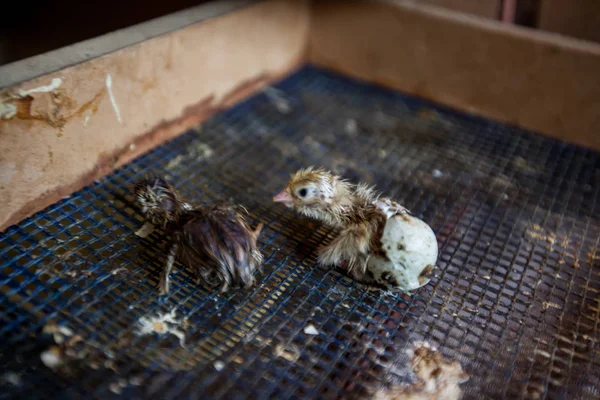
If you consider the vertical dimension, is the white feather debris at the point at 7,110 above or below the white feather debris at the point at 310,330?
above

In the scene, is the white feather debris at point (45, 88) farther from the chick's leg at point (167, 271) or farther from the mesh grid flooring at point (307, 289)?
the chick's leg at point (167, 271)

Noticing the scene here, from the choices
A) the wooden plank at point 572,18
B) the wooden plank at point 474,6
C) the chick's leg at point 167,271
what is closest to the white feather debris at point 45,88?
the chick's leg at point 167,271

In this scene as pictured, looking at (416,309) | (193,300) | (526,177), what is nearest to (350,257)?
(416,309)

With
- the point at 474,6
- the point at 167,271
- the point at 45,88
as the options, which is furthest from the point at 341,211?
the point at 474,6

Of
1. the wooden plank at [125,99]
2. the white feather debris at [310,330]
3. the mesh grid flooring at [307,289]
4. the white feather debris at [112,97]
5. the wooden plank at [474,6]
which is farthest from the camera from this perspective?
the wooden plank at [474,6]

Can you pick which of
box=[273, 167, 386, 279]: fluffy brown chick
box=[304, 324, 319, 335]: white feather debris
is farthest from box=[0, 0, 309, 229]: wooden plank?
box=[304, 324, 319, 335]: white feather debris

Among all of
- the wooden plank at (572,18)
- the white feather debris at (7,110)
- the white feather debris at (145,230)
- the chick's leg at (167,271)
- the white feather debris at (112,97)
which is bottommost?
the white feather debris at (145,230)

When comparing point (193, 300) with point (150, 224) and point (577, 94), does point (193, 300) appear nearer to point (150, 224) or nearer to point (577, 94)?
point (150, 224)

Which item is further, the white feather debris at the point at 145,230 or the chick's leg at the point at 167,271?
the white feather debris at the point at 145,230
